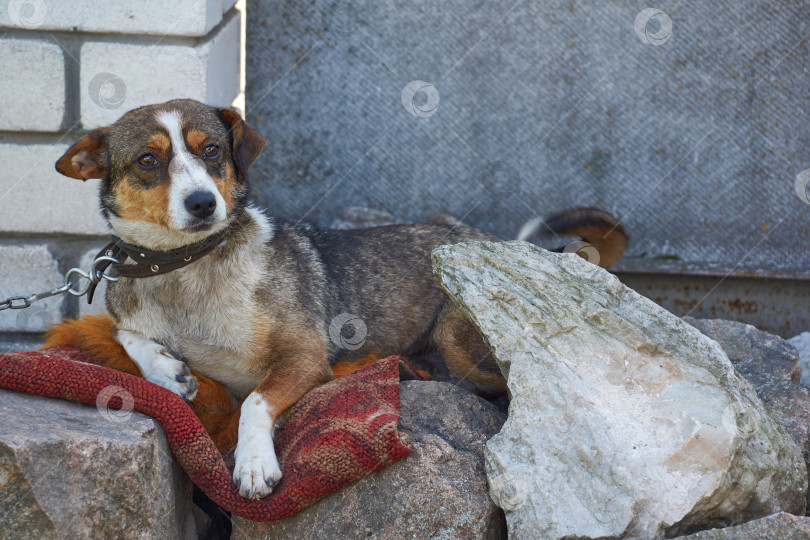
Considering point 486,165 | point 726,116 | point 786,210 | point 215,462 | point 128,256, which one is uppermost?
point 726,116

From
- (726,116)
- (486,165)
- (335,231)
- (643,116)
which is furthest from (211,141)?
(726,116)

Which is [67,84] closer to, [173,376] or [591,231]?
[173,376]

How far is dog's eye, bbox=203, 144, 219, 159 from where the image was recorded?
3.33 m

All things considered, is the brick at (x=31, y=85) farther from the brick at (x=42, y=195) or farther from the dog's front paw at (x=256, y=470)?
the dog's front paw at (x=256, y=470)

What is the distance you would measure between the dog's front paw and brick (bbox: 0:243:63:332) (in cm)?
224

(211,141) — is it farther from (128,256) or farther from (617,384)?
(617,384)

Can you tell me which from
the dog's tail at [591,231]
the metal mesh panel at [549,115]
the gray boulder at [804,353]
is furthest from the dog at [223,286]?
the gray boulder at [804,353]

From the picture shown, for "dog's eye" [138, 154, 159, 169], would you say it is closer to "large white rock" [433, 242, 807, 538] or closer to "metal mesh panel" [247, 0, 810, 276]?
"large white rock" [433, 242, 807, 538]

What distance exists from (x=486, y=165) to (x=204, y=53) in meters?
1.93

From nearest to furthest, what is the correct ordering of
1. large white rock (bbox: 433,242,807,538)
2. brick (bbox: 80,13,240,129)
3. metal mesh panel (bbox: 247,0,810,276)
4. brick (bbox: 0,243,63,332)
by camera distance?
1. large white rock (bbox: 433,242,807,538)
2. brick (bbox: 80,13,240,129)
3. brick (bbox: 0,243,63,332)
4. metal mesh panel (bbox: 247,0,810,276)

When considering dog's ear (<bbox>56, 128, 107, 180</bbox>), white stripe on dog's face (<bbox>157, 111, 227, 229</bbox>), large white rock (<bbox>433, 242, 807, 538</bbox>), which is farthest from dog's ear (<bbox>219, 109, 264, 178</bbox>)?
large white rock (<bbox>433, 242, 807, 538</bbox>)

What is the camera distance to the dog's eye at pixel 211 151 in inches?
131

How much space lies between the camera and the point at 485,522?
9.04ft

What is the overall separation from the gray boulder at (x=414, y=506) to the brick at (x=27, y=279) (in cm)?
236
